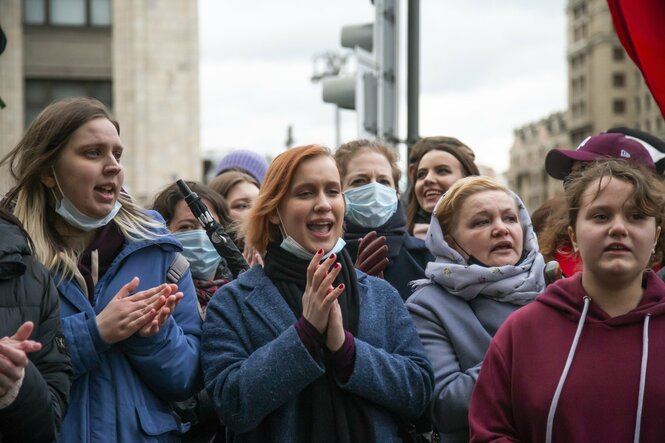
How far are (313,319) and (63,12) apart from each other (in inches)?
1378

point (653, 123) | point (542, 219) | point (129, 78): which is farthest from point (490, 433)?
point (653, 123)

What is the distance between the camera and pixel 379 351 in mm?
4184

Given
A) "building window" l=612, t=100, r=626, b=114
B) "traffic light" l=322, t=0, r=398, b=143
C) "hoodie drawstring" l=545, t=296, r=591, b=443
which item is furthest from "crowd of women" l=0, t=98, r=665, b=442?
"building window" l=612, t=100, r=626, b=114

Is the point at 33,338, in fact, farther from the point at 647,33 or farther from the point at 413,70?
the point at 413,70

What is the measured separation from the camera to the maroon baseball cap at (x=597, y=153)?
5688 millimetres

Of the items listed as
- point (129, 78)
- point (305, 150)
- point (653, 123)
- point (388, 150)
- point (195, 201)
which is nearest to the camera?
point (305, 150)

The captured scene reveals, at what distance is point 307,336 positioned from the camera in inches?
159

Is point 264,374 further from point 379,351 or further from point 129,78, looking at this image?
point 129,78

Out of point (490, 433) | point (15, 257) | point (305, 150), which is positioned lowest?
point (490, 433)

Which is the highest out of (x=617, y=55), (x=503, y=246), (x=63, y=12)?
(x=617, y=55)

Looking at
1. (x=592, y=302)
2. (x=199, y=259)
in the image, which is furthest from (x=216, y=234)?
(x=592, y=302)

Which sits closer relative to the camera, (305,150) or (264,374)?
(264,374)

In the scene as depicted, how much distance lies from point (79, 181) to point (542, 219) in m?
2.94

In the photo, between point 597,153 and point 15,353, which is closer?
point 15,353
